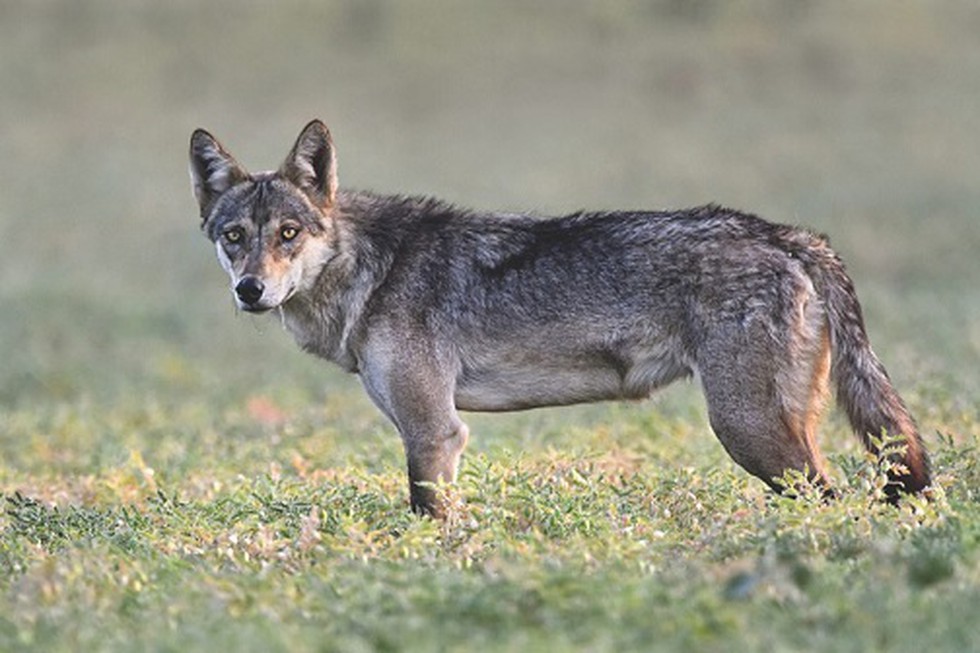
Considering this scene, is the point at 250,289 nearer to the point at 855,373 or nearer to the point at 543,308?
the point at 543,308

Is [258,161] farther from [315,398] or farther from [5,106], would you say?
[315,398]

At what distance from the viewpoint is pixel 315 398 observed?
15.5 meters

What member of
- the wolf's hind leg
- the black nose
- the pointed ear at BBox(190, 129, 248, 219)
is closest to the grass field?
the wolf's hind leg

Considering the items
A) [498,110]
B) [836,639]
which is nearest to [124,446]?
[836,639]

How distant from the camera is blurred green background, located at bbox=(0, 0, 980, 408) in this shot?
21000 mm

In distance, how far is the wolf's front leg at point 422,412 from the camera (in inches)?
316

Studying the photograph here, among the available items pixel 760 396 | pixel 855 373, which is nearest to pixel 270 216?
pixel 760 396

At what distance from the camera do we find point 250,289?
8148 millimetres

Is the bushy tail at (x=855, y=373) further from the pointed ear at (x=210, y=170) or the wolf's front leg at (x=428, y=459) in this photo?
the pointed ear at (x=210, y=170)

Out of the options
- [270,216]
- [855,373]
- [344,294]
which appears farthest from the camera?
[344,294]

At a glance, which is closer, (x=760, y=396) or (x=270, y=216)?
(x=760, y=396)

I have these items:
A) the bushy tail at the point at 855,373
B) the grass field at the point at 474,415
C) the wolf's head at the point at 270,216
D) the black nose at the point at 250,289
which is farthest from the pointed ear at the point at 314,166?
the bushy tail at the point at 855,373

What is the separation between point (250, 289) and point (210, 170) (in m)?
1.02

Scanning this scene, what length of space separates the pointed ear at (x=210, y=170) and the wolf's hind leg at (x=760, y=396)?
9.25ft
